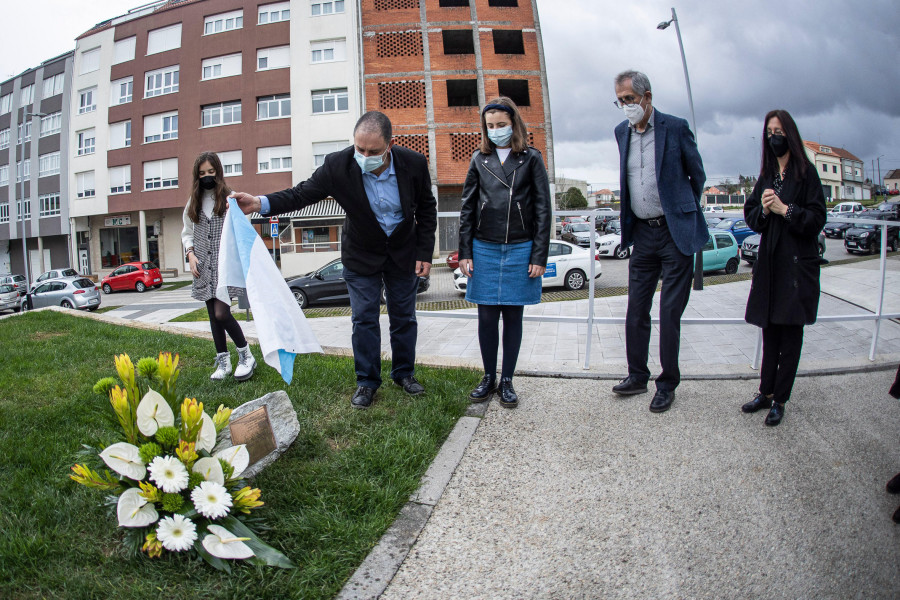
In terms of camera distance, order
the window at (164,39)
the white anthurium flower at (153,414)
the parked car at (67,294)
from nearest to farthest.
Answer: the white anthurium flower at (153,414) → the parked car at (67,294) → the window at (164,39)

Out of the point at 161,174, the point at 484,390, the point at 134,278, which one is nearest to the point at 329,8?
the point at 161,174

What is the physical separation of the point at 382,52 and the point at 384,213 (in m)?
33.0

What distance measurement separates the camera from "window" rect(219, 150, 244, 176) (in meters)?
33.9

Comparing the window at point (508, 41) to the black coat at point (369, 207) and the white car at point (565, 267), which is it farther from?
the black coat at point (369, 207)

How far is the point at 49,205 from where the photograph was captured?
4225 cm

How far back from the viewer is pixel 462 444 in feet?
10.4

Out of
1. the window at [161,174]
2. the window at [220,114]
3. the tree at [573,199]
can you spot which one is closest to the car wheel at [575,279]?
the window at [220,114]

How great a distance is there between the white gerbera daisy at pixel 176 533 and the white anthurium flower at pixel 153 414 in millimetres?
333

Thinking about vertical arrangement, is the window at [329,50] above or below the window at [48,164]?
above

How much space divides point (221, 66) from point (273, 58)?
3.63 metres

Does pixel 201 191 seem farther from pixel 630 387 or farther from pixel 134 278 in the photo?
pixel 134 278

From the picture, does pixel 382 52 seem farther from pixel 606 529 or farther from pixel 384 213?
pixel 606 529

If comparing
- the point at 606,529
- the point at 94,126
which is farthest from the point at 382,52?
the point at 606,529

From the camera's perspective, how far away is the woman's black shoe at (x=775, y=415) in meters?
3.36
